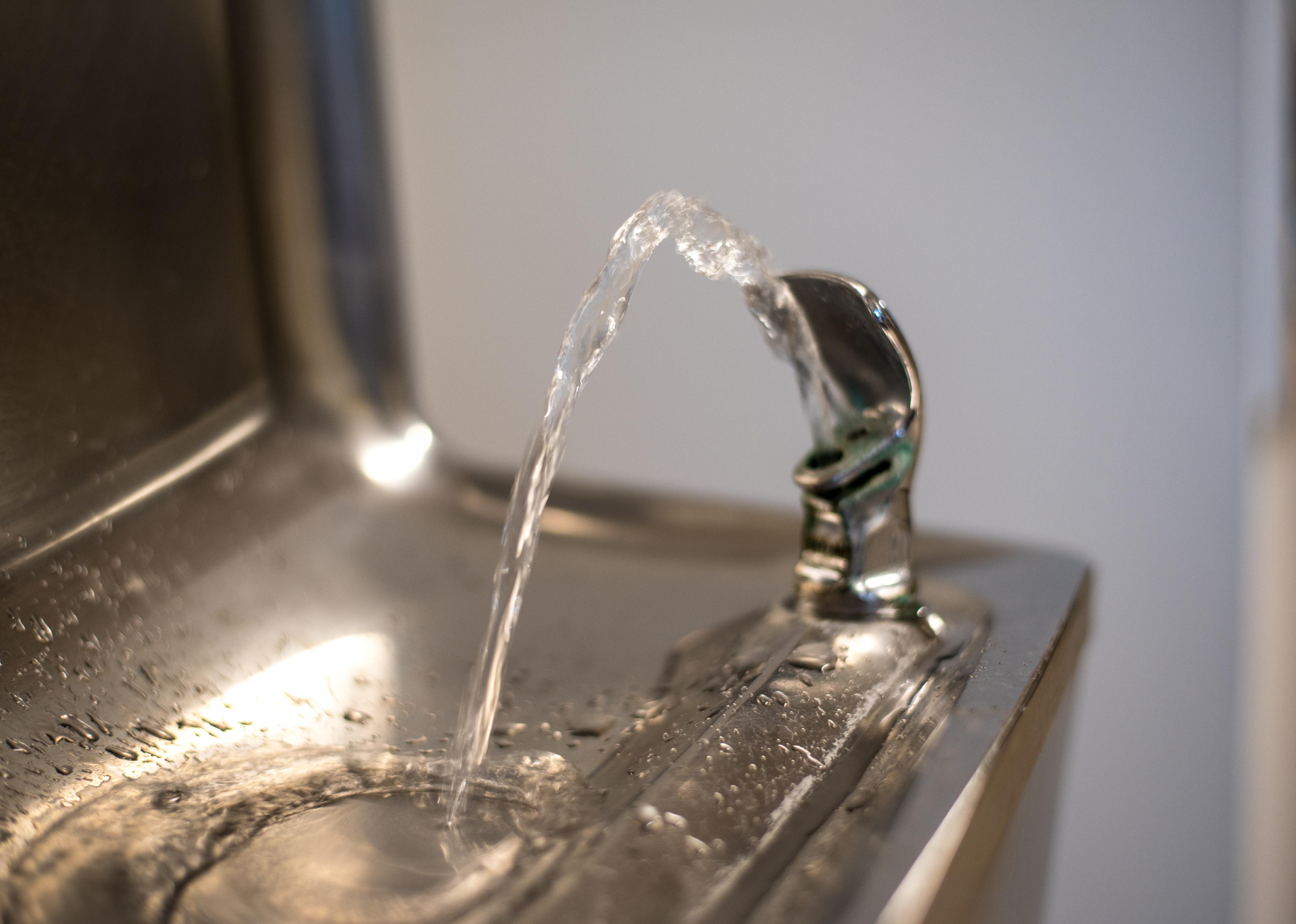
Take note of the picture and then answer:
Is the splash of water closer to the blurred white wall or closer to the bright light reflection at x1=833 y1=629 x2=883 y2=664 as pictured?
the bright light reflection at x1=833 y1=629 x2=883 y2=664

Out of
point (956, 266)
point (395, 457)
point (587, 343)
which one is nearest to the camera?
point (587, 343)

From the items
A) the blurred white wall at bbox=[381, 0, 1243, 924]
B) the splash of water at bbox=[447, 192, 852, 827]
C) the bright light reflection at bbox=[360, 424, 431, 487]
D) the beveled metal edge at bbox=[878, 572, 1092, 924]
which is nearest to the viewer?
the beveled metal edge at bbox=[878, 572, 1092, 924]

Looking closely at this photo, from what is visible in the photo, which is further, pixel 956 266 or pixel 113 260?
pixel 956 266

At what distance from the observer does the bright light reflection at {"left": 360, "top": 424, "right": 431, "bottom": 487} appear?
1.81ft

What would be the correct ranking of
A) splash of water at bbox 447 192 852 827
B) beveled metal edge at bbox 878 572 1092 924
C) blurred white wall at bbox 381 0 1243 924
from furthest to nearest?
blurred white wall at bbox 381 0 1243 924, splash of water at bbox 447 192 852 827, beveled metal edge at bbox 878 572 1092 924

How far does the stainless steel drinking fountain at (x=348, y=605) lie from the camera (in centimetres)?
26

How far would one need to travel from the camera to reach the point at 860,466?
40cm

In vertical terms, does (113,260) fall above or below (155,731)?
above

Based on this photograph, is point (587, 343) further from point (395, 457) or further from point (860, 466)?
point (395, 457)

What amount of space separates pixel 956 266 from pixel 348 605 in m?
0.67

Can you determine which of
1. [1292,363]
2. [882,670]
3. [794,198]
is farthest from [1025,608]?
[794,198]

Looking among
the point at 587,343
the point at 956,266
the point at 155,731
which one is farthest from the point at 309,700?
the point at 956,266

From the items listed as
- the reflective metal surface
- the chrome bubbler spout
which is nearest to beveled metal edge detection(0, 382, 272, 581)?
the reflective metal surface

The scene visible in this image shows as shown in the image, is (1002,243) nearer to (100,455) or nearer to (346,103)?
(346,103)
